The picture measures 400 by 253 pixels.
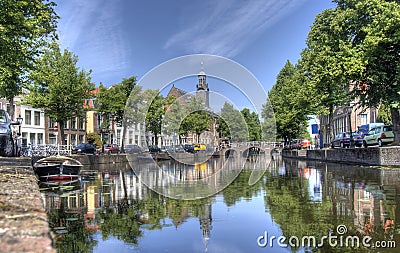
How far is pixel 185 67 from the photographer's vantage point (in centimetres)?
1883

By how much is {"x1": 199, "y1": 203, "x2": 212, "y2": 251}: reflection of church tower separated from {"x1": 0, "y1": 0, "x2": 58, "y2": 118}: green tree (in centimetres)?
960

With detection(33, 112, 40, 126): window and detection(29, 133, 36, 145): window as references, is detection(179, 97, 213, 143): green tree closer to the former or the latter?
detection(33, 112, 40, 126): window

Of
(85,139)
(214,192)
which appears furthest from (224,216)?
(85,139)

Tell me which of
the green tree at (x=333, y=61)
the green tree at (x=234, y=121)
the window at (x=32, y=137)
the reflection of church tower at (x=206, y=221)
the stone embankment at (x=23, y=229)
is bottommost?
the reflection of church tower at (x=206, y=221)

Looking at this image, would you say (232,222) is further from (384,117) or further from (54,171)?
(384,117)

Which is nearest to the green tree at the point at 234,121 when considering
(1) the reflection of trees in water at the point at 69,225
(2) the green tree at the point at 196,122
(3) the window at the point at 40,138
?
(2) the green tree at the point at 196,122

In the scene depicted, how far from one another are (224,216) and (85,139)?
190 feet

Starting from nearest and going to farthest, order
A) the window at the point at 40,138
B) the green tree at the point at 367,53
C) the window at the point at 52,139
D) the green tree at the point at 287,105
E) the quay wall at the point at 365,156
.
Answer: the quay wall at the point at 365,156
the green tree at the point at 367,53
the green tree at the point at 287,105
the window at the point at 40,138
the window at the point at 52,139

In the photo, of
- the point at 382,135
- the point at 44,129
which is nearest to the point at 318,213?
the point at 382,135

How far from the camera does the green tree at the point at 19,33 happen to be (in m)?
12.9

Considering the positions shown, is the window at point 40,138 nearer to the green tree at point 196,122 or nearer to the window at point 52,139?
the window at point 52,139

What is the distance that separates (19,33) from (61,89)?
24.2 metres

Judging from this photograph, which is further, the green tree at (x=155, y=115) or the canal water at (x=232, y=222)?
the green tree at (x=155, y=115)

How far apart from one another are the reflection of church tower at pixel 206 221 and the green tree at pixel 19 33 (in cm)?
960
